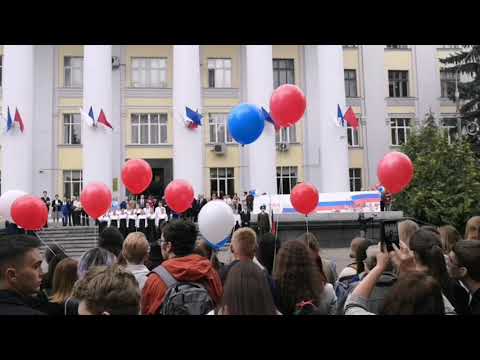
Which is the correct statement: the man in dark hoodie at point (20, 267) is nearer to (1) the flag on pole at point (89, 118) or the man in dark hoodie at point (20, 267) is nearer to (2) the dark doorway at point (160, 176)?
(1) the flag on pole at point (89, 118)

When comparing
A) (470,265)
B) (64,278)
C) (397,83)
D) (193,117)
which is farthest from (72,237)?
(397,83)

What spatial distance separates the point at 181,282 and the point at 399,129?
32.2 metres

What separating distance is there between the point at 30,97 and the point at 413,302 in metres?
27.8

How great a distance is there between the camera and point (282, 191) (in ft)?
101

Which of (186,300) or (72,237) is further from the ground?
(186,300)

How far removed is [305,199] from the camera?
10.8m

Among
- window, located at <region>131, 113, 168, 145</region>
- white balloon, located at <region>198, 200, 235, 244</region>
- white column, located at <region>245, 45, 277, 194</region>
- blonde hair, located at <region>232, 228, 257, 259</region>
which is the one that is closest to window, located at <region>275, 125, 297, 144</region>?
white column, located at <region>245, 45, 277, 194</region>

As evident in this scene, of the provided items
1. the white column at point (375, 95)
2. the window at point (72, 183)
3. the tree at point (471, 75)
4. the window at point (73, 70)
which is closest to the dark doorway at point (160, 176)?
the window at point (72, 183)

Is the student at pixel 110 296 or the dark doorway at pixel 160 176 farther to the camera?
the dark doorway at pixel 160 176

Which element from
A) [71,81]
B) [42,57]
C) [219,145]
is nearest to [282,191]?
[219,145]

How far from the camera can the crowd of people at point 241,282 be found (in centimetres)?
246

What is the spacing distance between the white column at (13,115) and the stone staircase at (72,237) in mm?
5006

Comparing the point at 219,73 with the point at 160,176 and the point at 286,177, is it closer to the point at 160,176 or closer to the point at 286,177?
the point at 160,176
